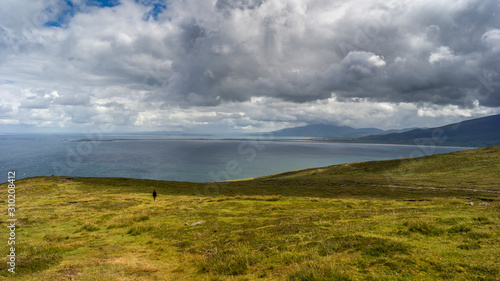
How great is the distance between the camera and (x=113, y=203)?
4281cm

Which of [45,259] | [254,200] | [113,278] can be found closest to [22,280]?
[45,259]

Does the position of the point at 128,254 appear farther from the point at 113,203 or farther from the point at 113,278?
the point at 113,203

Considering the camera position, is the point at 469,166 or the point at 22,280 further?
the point at 469,166

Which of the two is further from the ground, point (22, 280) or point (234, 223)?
point (22, 280)

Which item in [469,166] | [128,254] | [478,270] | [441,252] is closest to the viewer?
[478,270]

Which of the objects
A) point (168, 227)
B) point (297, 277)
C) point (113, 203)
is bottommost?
point (113, 203)

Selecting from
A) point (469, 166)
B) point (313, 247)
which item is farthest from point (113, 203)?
point (469, 166)

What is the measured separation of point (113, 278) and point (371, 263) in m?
12.7

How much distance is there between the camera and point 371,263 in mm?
10547

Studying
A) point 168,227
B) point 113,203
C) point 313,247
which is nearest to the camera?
point 313,247

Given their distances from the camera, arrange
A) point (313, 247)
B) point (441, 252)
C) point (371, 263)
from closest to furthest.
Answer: point (371, 263) < point (441, 252) < point (313, 247)

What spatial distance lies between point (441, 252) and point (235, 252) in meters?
10.7

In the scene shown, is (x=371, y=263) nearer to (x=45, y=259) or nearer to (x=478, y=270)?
(x=478, y=270)

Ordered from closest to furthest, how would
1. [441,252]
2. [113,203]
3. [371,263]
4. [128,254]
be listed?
[371,263]
[441,252]
[128,254]
[113,203]
